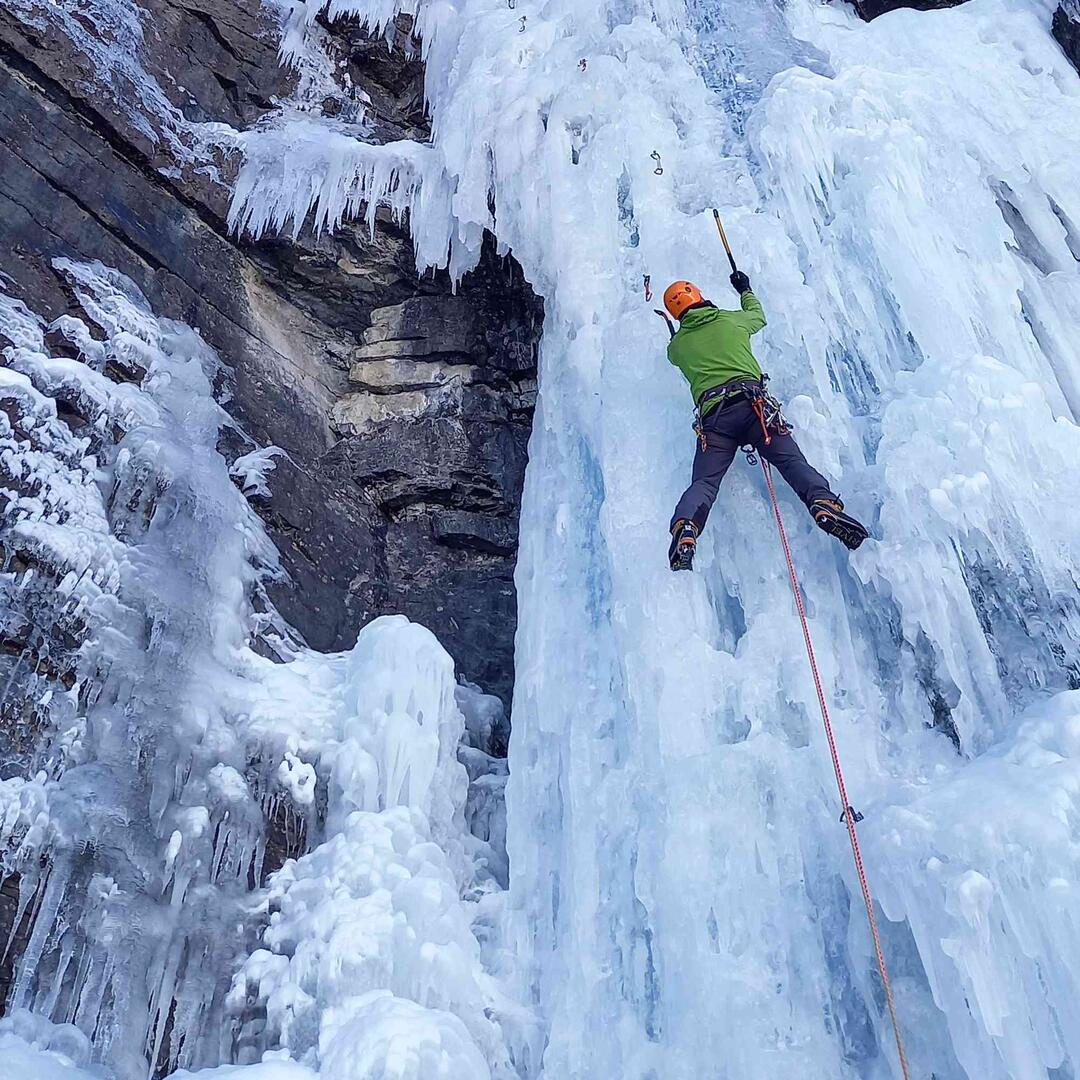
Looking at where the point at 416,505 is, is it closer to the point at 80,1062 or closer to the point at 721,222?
the point at 721,222

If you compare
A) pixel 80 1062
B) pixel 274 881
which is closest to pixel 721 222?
pixel 274 881

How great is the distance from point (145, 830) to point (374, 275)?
4557 millimetres

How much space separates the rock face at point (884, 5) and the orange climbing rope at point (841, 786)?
20.2ft

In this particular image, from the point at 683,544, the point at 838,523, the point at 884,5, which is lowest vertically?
the point at 683,544

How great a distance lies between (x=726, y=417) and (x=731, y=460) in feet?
0.64

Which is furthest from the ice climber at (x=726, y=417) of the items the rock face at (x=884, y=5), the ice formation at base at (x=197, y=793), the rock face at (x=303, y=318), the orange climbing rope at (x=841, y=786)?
the rock face at (x=884, y=5)

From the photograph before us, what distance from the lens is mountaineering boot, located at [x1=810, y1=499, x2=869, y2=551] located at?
394cm

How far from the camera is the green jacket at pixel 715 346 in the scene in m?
4.45

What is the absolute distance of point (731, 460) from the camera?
439 cm

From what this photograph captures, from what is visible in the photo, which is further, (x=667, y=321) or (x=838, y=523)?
(x=667, y=321)

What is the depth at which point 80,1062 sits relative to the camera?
3.36 m

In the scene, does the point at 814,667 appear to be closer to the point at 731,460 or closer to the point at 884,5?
the point at 731,460

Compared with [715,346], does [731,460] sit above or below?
below

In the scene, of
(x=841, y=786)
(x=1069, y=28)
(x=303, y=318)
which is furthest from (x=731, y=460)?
(x=1069, y=28)
